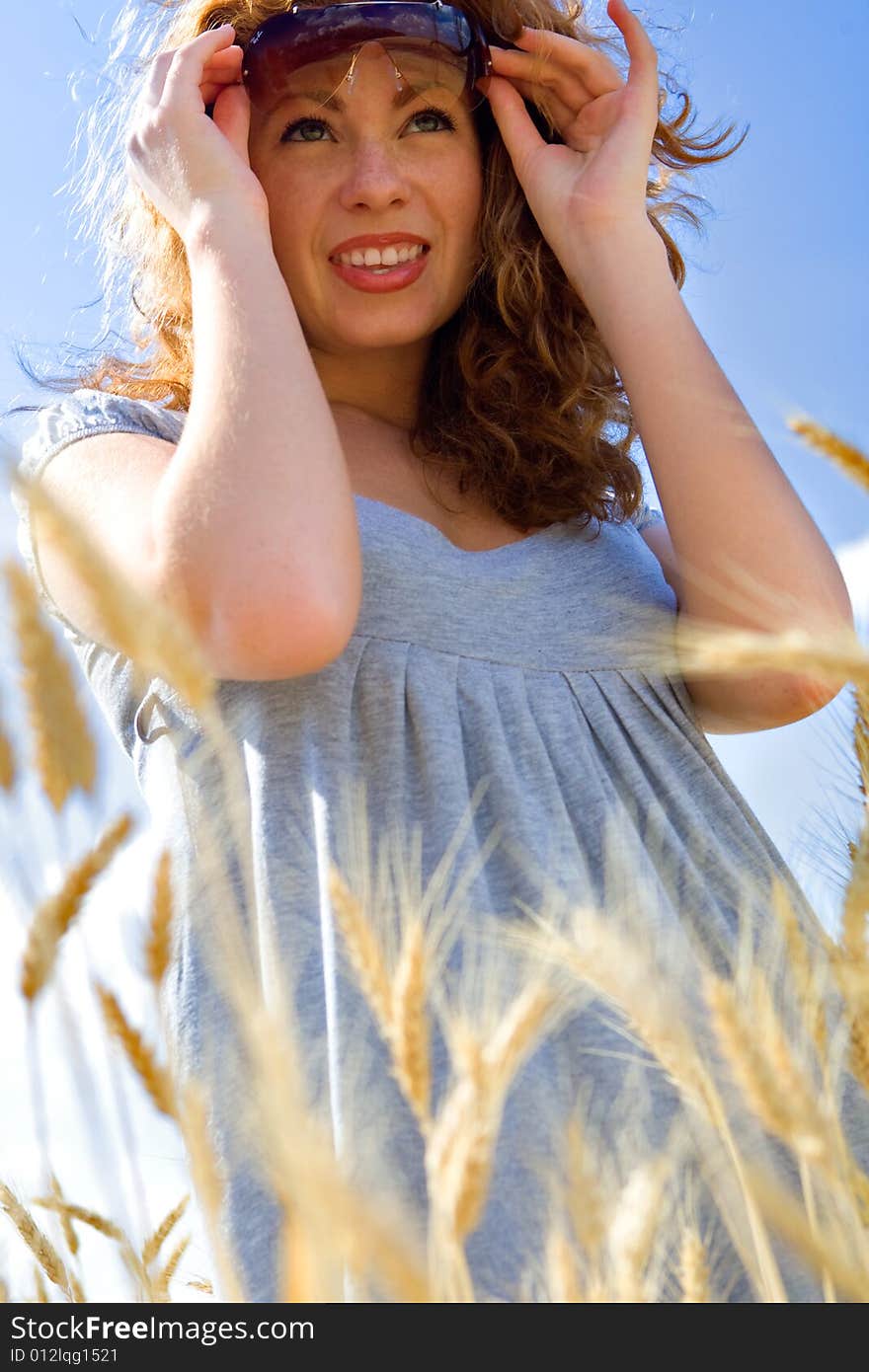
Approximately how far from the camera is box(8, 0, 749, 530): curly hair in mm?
1938

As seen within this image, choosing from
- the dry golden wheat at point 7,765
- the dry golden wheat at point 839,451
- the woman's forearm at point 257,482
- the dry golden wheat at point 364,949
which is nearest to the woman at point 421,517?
the woman's forearm at point 257,482

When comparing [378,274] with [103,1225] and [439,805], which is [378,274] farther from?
[103,1225]

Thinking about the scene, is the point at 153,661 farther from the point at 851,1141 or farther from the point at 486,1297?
the point at 851,1141

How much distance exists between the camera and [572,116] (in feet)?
6.41

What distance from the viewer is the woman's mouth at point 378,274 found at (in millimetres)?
1776

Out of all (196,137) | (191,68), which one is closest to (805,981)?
(196,137)

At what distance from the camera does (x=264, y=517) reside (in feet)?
4.10

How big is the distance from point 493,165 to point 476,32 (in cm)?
18

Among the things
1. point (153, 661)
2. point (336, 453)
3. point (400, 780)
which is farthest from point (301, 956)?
point (153, 661)

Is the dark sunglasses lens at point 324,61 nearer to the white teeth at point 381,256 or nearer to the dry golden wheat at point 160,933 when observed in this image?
the white teeth at point 381,256

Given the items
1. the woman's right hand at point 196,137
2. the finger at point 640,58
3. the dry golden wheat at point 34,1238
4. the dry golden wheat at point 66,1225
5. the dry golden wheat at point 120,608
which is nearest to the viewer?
the dry golden wheat at point 120,608

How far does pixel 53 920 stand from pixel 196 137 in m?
1.12

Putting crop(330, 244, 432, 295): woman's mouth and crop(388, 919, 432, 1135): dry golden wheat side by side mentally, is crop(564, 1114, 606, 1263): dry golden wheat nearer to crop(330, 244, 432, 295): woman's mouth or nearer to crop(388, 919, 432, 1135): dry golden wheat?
crop(388, 919, 432, 1135): dry golden wheat
